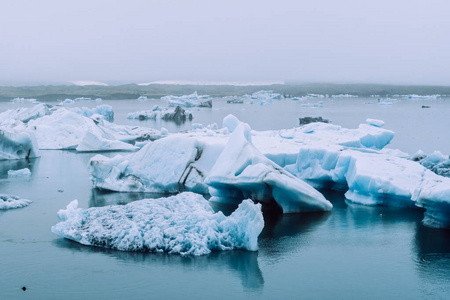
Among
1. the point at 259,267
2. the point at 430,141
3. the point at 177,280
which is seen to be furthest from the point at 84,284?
the point at 430,141

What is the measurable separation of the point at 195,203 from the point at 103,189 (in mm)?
4773

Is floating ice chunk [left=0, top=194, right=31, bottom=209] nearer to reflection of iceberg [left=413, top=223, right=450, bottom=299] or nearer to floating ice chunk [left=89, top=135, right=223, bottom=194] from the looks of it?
floating ice chunk [left=89, top=135, right=223, bottom=194]

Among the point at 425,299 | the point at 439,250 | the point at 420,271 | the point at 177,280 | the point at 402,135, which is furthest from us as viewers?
the point at 402,135

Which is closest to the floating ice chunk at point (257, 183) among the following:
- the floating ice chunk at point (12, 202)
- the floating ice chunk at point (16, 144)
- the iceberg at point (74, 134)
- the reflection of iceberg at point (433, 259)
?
the reflection of iceberg at point (433, 259)

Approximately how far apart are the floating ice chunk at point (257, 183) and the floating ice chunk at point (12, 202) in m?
4.02

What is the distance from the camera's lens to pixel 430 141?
2389 cm

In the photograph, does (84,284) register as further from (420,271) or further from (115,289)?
(420,271)

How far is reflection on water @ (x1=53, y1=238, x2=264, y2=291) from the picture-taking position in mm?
7332

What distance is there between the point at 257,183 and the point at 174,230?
2.45 meters

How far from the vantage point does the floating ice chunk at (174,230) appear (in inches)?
313

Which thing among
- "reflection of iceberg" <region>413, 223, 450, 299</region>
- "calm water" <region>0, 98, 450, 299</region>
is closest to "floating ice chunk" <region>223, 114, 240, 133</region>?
"calm water" <region>0, 98, 450, 299</region>

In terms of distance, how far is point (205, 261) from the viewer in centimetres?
769

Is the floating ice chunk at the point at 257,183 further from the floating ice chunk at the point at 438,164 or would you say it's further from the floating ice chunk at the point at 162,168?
the floating ice chunk at the point at 438,164

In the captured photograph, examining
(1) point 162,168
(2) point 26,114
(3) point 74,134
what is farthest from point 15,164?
(2) point 26,114
